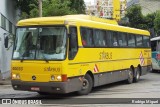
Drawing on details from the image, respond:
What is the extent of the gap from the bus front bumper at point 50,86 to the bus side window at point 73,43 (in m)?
0.93

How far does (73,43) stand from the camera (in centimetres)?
1503

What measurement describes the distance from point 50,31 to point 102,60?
386cm

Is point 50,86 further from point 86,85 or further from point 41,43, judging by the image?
point 86,85

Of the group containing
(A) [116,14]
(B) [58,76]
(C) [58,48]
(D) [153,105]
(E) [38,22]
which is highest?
(A) [116,14]

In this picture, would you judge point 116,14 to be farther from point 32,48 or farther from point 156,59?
point 32,48

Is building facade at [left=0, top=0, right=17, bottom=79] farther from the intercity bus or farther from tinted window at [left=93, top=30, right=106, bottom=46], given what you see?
the intercity bus

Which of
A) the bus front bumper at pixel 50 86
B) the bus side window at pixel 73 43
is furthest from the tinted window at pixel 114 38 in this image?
the bus front bumper at pixel 50 86

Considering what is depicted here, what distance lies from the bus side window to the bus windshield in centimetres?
33

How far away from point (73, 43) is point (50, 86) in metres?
1.84

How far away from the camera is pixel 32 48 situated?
1488cm

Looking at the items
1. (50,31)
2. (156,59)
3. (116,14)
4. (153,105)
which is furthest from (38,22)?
(116,14)

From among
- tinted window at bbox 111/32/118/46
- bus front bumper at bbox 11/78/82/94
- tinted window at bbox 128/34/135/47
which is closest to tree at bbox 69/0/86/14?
tinted window at bbox 128/34/135/47

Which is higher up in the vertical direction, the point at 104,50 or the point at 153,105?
the point at 104,50

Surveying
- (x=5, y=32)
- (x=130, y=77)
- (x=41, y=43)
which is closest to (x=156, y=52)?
(x=130, y=77)
